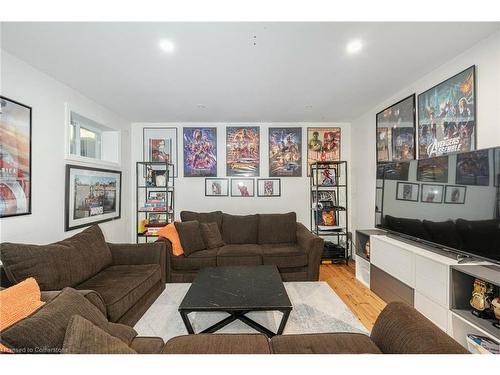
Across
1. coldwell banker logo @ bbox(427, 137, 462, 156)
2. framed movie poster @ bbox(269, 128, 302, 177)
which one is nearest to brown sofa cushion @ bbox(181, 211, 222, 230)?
framed movie poster @ bbox(269, 128, 302, 177)

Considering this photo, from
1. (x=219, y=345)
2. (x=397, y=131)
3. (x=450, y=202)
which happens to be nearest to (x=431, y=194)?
(x=450, y=202)

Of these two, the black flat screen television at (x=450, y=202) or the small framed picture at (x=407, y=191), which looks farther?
the small framed picture at (x=407, y=191)

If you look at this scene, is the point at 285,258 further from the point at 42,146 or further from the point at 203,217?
the point at 42,146

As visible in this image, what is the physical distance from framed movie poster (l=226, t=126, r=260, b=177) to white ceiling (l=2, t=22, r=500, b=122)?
0.98 meters

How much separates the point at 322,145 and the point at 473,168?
2684mm

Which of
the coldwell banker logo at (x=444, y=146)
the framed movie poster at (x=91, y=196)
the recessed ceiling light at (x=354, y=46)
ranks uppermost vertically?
the recessed ceiling light at (x=354, y=46)

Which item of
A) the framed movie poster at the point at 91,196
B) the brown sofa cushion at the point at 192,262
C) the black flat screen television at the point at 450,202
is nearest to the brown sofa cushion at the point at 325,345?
the black flat screen television at the point at 450,202

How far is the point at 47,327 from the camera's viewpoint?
0.96 meters

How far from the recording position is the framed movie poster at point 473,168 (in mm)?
1702

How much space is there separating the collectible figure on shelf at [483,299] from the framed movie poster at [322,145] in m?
2.90

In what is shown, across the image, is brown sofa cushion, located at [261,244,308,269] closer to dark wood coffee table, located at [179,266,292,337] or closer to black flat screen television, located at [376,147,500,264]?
dark wood coffee table, located at [179,266,292,337]

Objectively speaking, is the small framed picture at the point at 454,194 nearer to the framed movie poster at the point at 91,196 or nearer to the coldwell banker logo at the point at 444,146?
the coldwell banker logo at the point at 444,146

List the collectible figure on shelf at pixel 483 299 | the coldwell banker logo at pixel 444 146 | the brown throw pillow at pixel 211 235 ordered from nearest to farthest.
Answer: the collectible figure on shelf at pixel 483 299
the coldwell banker logo at pixel 444 146
the brown throw pillow at pixel 211 235
